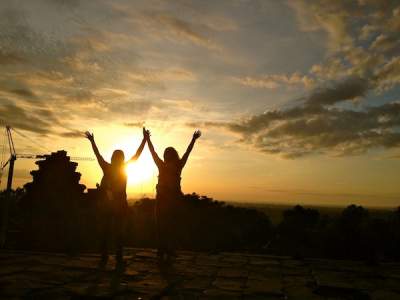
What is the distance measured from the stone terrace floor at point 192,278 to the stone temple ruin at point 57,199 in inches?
307

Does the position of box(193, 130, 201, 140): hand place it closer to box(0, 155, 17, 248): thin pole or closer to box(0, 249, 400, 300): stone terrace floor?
box(0, 249, 400, 300): stone terrace floor

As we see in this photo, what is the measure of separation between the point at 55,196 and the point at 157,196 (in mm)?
11584

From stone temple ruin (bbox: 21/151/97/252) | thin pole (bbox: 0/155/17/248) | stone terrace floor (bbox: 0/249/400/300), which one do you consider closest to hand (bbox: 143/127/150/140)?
stone terrace floor (bbox: 0/249/400/300)

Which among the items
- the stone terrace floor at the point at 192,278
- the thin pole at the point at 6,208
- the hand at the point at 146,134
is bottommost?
the stone terrace floor at the point at 192,278

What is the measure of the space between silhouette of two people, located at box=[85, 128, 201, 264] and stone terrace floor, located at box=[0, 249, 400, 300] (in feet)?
1.49

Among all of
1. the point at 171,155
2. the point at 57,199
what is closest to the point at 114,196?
the point at 171,155

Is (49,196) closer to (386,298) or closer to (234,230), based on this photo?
(234,230)

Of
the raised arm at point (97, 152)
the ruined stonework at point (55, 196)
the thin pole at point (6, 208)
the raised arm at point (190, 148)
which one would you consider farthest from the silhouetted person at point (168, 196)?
the ruined stonework at point (55, 196)

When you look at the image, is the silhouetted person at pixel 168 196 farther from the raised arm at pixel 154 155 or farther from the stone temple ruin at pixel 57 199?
the stone temple ruin at pixel 57 199

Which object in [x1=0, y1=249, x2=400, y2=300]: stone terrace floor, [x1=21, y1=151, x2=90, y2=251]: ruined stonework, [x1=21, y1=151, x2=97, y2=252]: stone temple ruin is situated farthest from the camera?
[x1=21, y1=151, x2=90, y2=251]: ruined stonework

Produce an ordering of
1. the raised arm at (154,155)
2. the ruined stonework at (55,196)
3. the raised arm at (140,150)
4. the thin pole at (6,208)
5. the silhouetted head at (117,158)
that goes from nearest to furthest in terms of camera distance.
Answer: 1. the silhouetted head at (117,158)
2. the raised arm at (140,150)
3. the raised arm at (154,155)
4. the thin pole at (6,208)
5. the ruined stonework at (55,196)

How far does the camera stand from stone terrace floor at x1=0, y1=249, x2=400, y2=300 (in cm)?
506

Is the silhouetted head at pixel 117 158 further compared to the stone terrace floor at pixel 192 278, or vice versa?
the silhouetted head at pixel 117 158

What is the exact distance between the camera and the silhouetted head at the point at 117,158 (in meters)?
7.39
